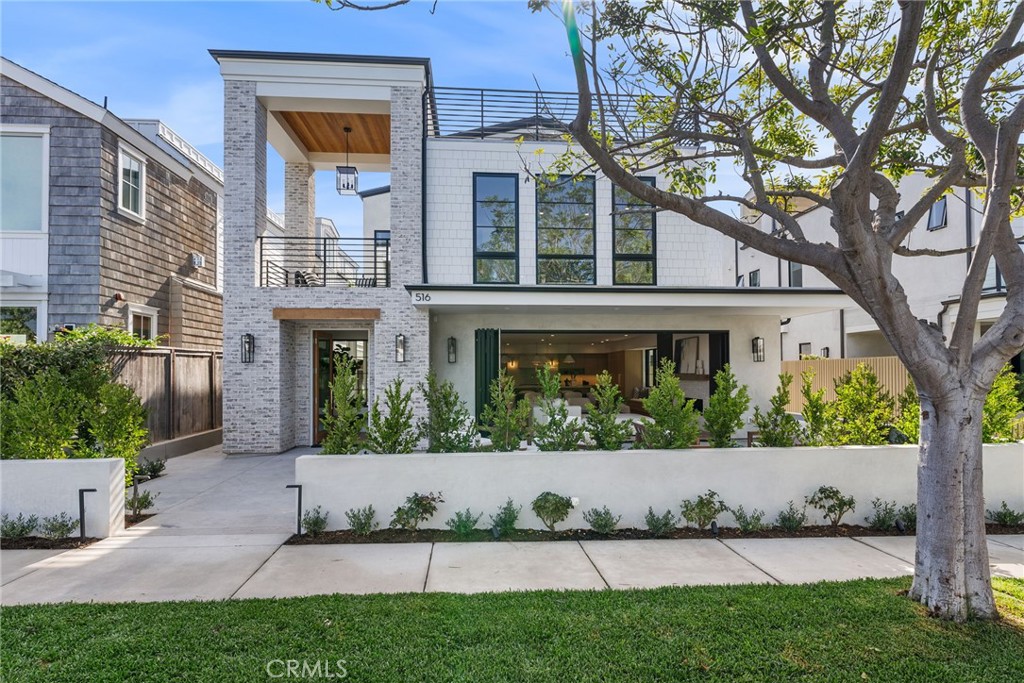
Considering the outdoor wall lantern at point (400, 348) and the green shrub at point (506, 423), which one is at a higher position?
the outdoor wall lantern at point (400, 348)

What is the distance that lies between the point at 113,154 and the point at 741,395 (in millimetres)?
12363

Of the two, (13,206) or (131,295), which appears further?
(131,295)

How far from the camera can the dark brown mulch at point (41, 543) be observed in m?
5.29

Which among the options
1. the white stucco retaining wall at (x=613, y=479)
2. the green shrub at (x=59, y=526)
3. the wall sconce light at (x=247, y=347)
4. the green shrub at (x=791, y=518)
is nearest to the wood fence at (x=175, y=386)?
the wall sconce light at (x=247, y=347)

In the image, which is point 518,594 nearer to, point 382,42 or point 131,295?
point 382,42

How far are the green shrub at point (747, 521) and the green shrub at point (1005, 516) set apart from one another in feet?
9.05

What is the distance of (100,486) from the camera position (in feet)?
18.3

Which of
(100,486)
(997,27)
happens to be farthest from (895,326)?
(100,486)

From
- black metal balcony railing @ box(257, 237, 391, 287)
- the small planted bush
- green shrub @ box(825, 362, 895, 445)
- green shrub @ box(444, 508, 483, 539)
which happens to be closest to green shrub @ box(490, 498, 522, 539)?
green shrub @ box(444, 508, 483, 539)

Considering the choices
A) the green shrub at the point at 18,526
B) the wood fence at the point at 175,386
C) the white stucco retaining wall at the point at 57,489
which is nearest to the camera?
the green shrub at the point at 18,526

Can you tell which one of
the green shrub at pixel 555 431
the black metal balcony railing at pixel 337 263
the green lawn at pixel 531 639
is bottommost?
the green lawn at pixel 531 639

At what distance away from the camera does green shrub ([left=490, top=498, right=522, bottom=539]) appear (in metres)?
5.68

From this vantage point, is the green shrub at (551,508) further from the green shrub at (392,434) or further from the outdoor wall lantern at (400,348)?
the outdoor wall lantern at (400,348)

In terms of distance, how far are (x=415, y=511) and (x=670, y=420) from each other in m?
3.10
